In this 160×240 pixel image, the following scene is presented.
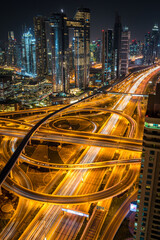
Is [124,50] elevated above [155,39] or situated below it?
below

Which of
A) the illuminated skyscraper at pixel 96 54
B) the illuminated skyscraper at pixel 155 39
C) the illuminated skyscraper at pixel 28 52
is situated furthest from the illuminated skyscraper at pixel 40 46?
the illuminated skyscraper at pixel 155 39

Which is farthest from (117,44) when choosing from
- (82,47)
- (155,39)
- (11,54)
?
(11,54)

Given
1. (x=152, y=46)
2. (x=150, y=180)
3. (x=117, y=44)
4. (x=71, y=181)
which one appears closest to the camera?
(x=150, y=180)

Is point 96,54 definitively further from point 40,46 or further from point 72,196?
point 72,196

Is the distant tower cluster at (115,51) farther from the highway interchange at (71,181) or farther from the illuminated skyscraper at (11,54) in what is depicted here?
the illuminated skyscraper at (11,54)

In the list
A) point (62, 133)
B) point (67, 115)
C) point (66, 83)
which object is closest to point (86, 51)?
point (66, 83)

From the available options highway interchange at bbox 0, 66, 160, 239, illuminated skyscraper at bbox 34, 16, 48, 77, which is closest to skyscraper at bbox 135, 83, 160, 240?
highway interchange at bbox 0, 66, 160, 239

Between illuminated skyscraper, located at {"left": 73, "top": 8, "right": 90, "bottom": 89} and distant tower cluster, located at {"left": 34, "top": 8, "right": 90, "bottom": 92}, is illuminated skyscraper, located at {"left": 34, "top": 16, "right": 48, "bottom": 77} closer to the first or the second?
distant tower cluster, located at {"left": 34, "top": 8, "right": 90, "bottom": 92}

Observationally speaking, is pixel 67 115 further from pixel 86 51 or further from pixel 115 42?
pixel 115 42
